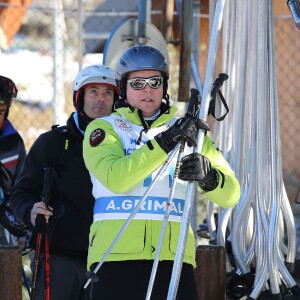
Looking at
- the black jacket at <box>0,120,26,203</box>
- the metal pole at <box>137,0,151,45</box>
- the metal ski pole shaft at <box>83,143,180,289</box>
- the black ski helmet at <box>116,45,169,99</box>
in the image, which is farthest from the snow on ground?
the metal ski pole shaft at <box>83,143,180,289</box>

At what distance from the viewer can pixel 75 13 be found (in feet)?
30.0

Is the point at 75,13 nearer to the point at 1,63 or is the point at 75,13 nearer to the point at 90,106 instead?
the point at 1,63

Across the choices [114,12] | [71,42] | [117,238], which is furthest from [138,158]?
[71,42]

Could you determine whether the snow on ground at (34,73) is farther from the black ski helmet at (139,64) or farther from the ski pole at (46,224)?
the black ski helmet at (139,64)

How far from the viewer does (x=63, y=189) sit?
15.7ft

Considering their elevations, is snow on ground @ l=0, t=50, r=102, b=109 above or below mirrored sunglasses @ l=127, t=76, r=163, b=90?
below

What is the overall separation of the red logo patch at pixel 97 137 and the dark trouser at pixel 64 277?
3.70 ft

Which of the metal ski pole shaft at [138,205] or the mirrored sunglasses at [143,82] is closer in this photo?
the metal ski pole shaft at [138,205]

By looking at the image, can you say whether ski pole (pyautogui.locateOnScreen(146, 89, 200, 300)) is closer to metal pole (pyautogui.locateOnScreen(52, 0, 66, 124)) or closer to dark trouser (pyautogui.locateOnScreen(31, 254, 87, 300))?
dark trouser (pyautogui.locateOnScreen(31, 254, 87, 300))

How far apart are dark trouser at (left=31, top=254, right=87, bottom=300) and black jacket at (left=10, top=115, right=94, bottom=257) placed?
0.14ft

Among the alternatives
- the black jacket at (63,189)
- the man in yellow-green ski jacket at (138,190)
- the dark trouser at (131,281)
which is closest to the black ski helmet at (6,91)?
the black jacket at (63,189)

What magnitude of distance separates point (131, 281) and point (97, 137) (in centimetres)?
61

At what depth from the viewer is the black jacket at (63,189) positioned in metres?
4.79

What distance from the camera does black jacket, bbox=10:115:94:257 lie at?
15.7ft
